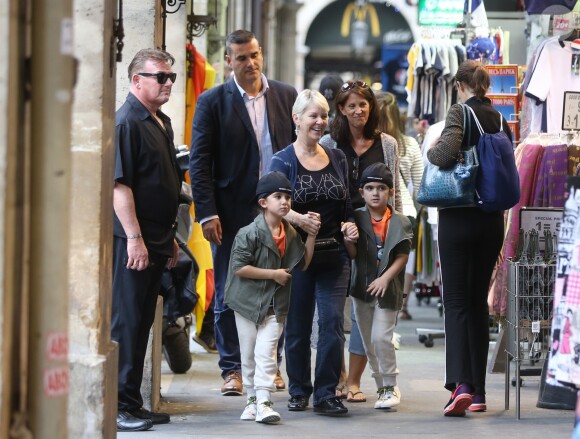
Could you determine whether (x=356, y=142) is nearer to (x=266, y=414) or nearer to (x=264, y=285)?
(x=264, y=285)

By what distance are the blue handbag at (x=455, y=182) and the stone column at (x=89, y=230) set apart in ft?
8.15

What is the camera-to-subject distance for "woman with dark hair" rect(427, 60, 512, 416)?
8.31m

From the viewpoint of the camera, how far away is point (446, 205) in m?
8.32

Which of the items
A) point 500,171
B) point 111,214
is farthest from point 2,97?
point 500,171

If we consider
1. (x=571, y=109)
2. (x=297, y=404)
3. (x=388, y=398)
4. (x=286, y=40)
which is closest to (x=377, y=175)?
(x=388, y=398)

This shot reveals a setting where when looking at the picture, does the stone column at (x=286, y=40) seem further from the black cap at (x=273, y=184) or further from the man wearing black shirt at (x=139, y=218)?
the man wearing black shirt at (x=139, y=218)

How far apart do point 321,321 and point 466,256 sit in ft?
3.24

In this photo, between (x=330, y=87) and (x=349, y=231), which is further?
(x=330, y=87)

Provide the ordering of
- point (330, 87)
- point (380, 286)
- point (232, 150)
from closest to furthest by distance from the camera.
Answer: point (380, 286) → point (232, 150) → point (330, 87)

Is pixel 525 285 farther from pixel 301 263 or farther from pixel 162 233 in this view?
pixel 162 233

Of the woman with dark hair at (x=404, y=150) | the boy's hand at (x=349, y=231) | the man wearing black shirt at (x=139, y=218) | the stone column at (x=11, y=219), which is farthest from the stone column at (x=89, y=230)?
the woman with dark hair at (x=404, y=150)

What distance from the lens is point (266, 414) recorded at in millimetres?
7977

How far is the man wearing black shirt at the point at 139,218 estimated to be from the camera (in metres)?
7.61

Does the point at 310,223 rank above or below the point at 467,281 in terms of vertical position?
above
